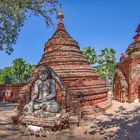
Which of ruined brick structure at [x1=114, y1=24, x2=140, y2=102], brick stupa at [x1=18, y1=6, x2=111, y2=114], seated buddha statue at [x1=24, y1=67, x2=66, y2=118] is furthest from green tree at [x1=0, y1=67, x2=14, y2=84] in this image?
seated buddha statue at [x1=24, y1=67, x2=66, y2=118]

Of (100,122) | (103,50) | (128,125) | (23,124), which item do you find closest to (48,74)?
(23,124)

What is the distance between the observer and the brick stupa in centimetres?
1244

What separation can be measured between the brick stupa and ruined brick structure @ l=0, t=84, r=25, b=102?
996 cm

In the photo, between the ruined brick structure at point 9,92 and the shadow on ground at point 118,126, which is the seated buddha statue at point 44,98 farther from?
the ruined brick structure at point 9,92

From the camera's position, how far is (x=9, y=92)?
2469 cm

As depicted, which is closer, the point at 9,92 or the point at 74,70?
the point at 74,70

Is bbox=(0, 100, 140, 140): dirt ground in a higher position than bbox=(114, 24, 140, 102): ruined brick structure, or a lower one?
lower

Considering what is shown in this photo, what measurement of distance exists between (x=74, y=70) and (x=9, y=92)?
1287cm

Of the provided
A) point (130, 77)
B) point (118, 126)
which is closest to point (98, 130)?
point (118, 126)

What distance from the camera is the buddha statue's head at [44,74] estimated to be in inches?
427

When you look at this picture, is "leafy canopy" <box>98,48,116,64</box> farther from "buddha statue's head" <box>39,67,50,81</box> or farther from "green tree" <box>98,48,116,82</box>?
"buddha statue's head" <box>39,67,50,81</box>

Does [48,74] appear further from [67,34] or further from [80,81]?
[67,34]

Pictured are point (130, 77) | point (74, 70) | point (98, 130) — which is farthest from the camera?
point (130, 77)

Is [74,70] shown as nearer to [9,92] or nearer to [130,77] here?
[130,77]
